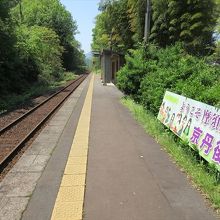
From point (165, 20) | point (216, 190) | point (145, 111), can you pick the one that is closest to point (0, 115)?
point (145, 111)

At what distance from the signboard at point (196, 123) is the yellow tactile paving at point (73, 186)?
6.94ft

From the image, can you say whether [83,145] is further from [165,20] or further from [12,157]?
[165,20]

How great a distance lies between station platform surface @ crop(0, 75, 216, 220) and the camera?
5039 mm

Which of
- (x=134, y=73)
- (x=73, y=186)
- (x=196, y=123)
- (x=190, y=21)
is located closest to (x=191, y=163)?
(x=196, y=123)

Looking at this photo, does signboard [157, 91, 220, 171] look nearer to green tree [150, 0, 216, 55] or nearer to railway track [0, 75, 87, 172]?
railway track [0, 75, 87, 172]

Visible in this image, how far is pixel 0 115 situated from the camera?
51.8 ft

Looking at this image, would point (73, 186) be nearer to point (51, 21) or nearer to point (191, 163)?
point (191, 163)

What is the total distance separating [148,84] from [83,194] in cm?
840

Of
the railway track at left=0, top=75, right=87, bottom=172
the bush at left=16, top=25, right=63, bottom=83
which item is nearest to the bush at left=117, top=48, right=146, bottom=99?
the railway track at left=0, top=75, right=87, bottom=172

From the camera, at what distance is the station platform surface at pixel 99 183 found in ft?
16.5

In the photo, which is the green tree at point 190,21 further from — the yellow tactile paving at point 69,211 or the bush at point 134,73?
the yellow tactile paving at point 69,211

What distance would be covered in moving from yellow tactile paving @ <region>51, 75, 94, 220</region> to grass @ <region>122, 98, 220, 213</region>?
1.82 m

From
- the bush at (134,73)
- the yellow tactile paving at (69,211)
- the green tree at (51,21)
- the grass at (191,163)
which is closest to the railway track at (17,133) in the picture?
the yellow tactile paving at (69,211)

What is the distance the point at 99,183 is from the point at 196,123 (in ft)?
7.58
